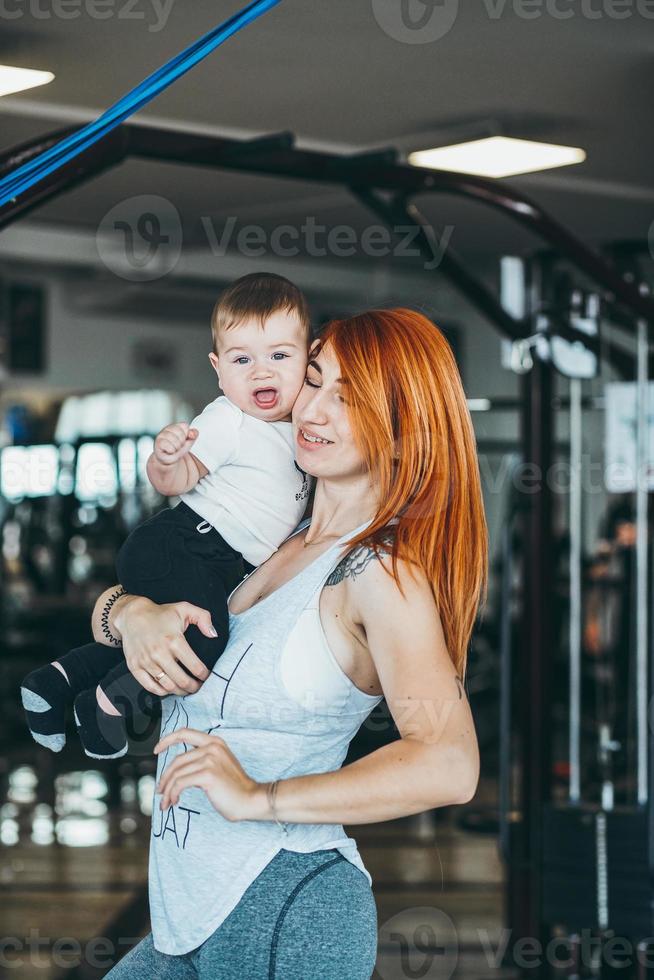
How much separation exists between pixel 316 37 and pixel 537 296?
1.19 m

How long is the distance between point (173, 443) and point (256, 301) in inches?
6.5

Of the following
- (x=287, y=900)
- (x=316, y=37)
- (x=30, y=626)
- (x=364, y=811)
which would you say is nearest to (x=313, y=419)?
(x=364, y=811)

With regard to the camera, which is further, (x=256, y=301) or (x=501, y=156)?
(x=501, y=156)

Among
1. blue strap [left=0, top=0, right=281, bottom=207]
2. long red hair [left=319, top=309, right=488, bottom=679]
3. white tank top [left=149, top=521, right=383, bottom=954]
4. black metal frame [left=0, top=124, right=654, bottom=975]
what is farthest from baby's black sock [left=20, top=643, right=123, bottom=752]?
black metal frame [left=0, top=124, right=654, bottom=975]

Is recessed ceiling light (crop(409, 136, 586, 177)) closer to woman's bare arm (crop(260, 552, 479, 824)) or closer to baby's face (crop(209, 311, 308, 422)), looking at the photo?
baby's face (crop(209, 311, 308, 422))

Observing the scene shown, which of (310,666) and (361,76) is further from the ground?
(361,76)

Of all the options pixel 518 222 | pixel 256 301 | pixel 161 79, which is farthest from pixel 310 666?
pixel 518 222

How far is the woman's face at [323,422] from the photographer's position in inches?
52.3

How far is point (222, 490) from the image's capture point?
1.37 metres

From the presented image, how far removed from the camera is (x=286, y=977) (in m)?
1.32

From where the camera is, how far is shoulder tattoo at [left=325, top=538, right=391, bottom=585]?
132 centimetres

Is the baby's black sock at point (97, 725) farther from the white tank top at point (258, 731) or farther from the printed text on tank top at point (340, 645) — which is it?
the printed text on tank top at point (340, 645)

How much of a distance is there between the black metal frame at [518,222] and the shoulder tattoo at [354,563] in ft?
3.15

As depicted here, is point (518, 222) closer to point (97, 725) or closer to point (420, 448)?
point (420, 448)
